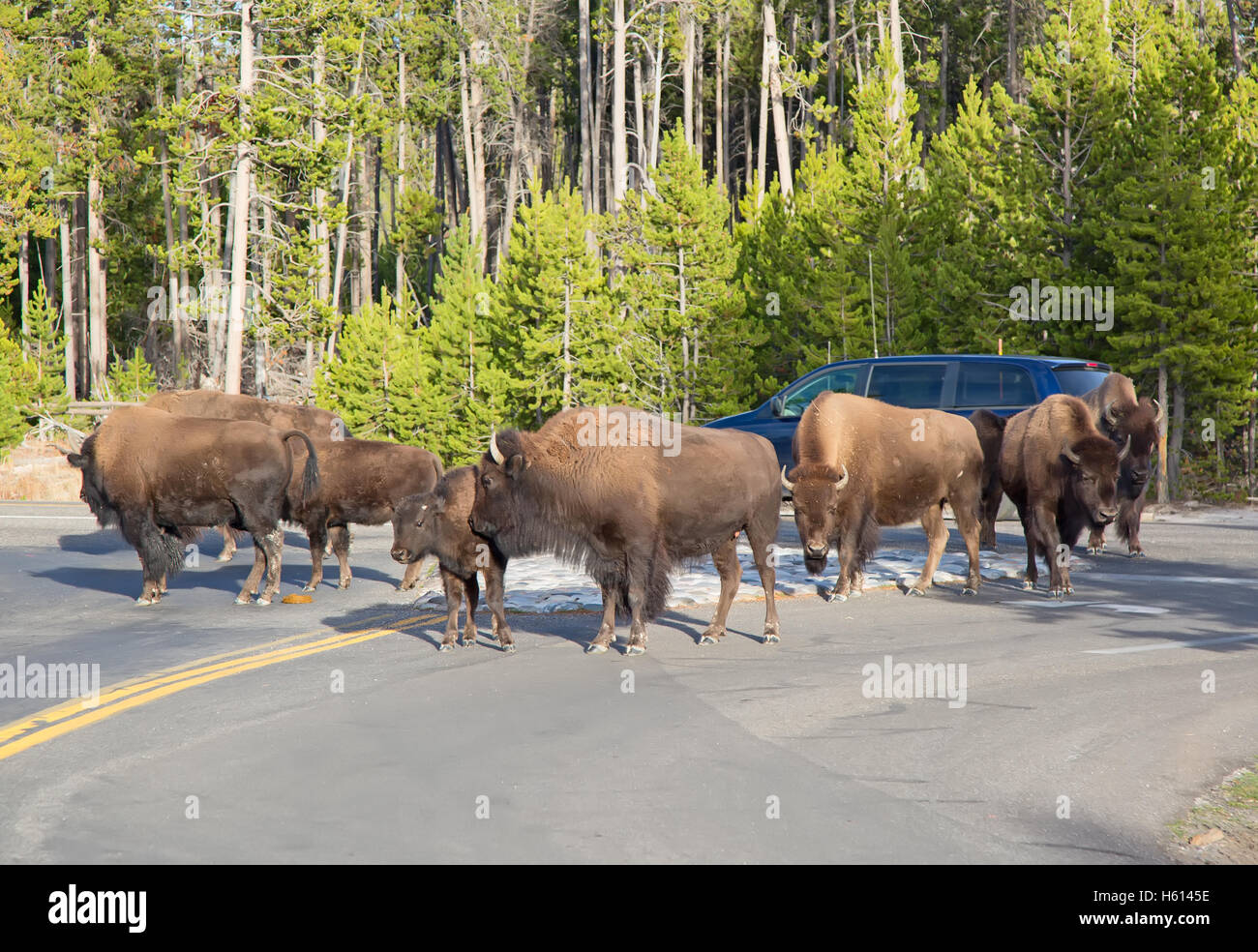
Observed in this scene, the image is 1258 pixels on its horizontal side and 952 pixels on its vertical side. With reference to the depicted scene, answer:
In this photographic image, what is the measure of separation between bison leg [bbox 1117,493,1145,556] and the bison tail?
367 inches

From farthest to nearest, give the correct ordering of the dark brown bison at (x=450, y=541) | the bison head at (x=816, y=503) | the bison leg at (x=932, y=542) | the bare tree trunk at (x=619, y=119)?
1. the bare tree trunk at (x=619, y=119)
2. the bison leg at (x=932, y=542)
3. the bison head at (x=816, y=503)
4. the dark brown bison at (x=450, y=541)

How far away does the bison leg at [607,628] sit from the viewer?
31.2 ft

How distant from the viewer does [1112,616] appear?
435 inches

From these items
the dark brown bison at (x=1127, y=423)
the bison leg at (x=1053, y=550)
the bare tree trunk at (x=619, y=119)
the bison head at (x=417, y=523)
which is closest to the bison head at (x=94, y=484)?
the bison head at (x=417, y=523)

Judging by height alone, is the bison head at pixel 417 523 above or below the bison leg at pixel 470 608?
above

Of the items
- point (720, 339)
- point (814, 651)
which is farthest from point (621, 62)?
point (814, 651)

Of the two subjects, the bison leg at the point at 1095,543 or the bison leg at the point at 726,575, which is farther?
the bison leg at the point at 1095,543

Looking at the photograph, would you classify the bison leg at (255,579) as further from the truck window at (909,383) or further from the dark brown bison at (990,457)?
the truck window at (909,383)

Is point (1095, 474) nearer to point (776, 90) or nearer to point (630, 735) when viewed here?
point (630, 735)

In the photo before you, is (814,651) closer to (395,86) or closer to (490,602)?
(490,602)

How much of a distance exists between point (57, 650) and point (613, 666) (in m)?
4.59

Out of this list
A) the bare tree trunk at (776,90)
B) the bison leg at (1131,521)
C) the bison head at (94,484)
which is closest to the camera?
the bison head at (94,484)

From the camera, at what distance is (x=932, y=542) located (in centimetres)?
1298

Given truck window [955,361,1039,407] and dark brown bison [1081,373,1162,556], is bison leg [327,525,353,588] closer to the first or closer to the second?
dark brown bison [1081,373,1162,556]
